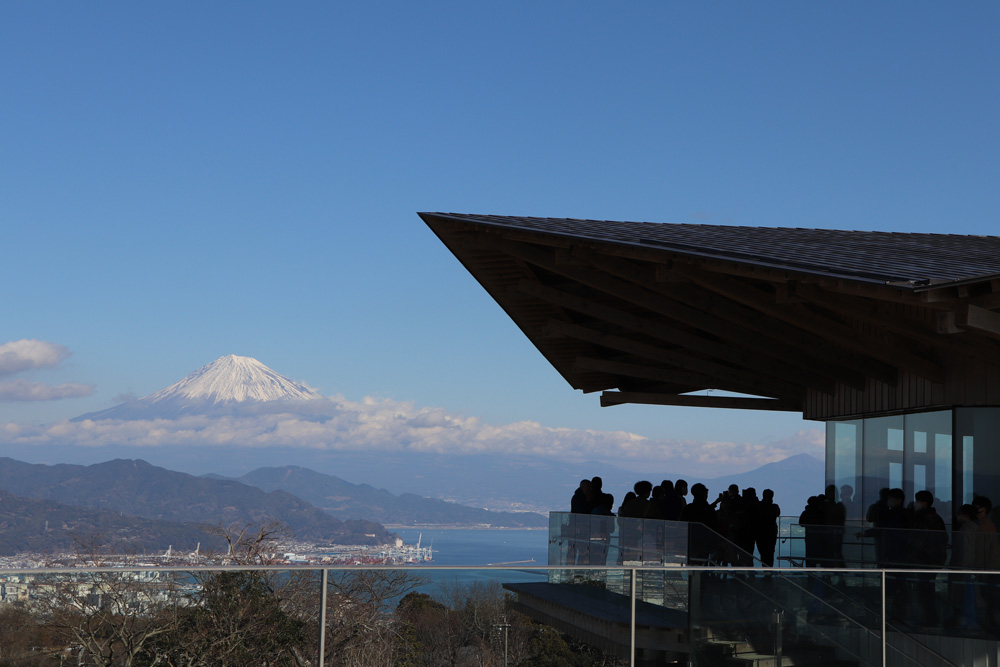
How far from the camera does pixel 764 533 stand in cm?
1365

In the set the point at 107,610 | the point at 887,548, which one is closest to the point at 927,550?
the point at 887,548

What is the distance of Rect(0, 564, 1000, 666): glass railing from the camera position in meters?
5.73

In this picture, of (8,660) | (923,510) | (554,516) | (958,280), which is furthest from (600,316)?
(8,660)

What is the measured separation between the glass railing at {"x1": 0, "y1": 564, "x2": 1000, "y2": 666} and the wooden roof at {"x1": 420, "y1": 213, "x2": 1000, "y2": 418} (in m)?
2.76

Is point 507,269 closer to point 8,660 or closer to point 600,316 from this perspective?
point 600,316

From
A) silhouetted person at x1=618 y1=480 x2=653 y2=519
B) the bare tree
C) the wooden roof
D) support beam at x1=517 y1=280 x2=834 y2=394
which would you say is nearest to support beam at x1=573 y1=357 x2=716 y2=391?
the wooden roof

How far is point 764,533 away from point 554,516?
3.54 meters

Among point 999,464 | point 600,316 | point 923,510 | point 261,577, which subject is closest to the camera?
point 261,577

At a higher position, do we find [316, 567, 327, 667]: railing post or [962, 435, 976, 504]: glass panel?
[962, 435, 976, 504]: glass panel

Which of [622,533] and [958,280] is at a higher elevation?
[958,280]

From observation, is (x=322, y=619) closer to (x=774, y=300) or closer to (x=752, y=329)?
(x=774, y=300)

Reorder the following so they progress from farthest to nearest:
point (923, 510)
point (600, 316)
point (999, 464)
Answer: point (600, 316) → point (999, 464) → point (923, 510)

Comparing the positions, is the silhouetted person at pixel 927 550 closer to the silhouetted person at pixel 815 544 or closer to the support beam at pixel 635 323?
the silhouetted person at pixel 815 544

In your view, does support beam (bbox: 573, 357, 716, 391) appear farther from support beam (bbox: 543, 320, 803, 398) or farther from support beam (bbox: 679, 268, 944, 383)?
support beam (bbox: 679, 268, 944, 383)
